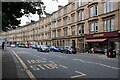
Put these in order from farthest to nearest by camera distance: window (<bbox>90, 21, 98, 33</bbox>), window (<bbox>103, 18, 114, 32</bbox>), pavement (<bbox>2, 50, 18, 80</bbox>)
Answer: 1. window (<bbox>90, 21, 98, 33</bbox>)
2. window (<bbox>103, 18, 114, 32</bbox>)
3. pavement (<bbox>2, 50, 18, 80</bbox>)

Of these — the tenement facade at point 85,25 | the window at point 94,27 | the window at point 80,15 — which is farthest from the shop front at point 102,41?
the window at point 80,15

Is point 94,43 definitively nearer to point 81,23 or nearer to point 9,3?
point 81,23

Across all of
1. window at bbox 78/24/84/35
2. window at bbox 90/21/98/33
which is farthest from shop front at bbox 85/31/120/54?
window at bbox 78/24/84/35

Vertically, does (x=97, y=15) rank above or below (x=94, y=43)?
above

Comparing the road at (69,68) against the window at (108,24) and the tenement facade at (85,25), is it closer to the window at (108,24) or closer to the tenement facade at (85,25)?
the tenement facade at (85,25)

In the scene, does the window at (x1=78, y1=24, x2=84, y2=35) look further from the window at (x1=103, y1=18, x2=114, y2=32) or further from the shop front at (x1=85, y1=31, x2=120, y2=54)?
the window at (x1=103, y1=18, x2=114, y2=32)

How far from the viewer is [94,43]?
172 ft

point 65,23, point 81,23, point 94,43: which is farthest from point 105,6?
point 65,23

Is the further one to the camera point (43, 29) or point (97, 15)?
point (43, 29)

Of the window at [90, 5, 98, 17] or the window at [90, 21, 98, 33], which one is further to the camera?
the window at [90, 5, 98, 17]

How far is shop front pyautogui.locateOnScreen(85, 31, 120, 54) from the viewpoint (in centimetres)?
4336

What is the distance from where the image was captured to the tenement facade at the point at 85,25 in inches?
1793

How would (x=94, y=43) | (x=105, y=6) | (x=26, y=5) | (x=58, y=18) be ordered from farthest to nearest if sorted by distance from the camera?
(x=58, y=18)
(x=94, y=43)
(x=105, y=6)
(x=26, y=5)

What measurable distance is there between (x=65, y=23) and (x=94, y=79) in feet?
195
